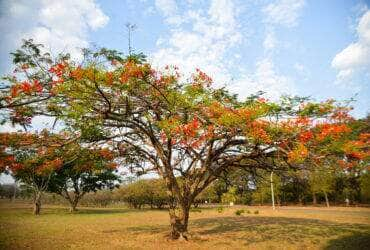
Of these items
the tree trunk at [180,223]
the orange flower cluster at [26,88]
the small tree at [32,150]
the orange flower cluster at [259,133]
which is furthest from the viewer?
the tree trunk at [180,223]

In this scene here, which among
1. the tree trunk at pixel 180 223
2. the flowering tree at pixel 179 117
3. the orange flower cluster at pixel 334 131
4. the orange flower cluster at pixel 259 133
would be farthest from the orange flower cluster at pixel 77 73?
the orange flower cluster at pixel 334 131

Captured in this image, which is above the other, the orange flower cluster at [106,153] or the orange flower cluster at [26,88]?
the orange flower cluster at [26,88]

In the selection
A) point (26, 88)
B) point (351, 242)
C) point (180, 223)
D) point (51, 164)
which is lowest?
point (351, 242)

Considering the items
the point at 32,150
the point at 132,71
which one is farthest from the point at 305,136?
the point at 32,150

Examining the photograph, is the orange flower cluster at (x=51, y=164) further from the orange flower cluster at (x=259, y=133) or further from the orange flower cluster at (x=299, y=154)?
the orange flower cluster at (x=299, y=154)

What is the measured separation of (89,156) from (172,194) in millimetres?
3964

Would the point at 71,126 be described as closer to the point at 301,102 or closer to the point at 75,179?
the point at 301,102

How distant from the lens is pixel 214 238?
45.9 ft

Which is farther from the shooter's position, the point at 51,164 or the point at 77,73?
the point at 51,164

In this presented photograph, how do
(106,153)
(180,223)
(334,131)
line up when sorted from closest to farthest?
(334,131), (180,223), (106,153)

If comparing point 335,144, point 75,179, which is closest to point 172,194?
point 335,144

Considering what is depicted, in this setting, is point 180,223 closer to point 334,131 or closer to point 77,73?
point 334,131

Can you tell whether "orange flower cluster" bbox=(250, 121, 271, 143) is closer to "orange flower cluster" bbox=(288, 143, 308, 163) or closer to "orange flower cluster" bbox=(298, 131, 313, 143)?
"orange flower cluster" bbox=(288, 143, 308, 163)

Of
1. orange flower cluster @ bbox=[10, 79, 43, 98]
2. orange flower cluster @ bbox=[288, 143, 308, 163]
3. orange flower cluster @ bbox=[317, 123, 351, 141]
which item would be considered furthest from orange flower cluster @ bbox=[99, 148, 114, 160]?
orange flower cluster @ bbox=[317, 123, 351, 141]
